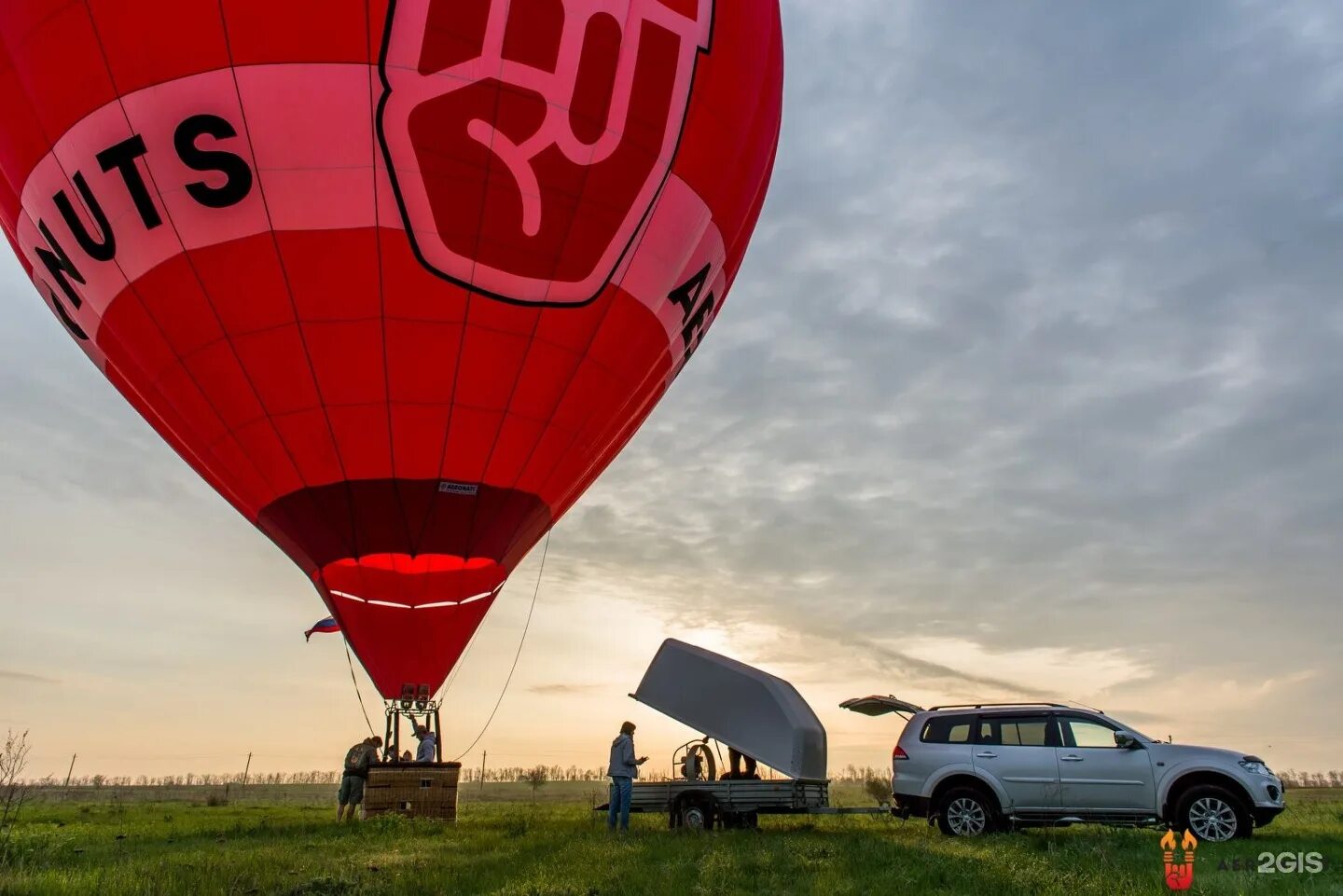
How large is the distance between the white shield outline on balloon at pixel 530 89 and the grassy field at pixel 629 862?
25.4 ft

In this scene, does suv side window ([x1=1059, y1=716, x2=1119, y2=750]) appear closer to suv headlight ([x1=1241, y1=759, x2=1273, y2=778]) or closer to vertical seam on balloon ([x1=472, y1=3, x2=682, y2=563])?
suv headlight ([x1=1241, y1=759, x2=1273, y2=778])

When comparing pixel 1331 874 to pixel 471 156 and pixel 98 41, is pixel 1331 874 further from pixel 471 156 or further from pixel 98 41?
pixel 98 41

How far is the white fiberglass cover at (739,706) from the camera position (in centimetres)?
1566

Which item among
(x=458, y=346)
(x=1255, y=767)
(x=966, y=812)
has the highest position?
(x=458, y=346)

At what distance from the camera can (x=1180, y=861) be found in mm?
10031

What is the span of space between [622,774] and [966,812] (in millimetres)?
5399

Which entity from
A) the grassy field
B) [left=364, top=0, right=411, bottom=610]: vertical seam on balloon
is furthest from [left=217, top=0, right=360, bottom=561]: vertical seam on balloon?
the grassy field

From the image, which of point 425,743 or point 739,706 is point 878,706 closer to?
point 739,706

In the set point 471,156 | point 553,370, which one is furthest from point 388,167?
point 553,370

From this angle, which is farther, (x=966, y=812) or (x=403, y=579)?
(x=403, y=579)

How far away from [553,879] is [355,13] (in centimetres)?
1079

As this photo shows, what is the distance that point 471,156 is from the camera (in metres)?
12.8

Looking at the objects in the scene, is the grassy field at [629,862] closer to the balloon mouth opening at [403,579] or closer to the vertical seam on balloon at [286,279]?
the balloon mouth opening at [403,579]
